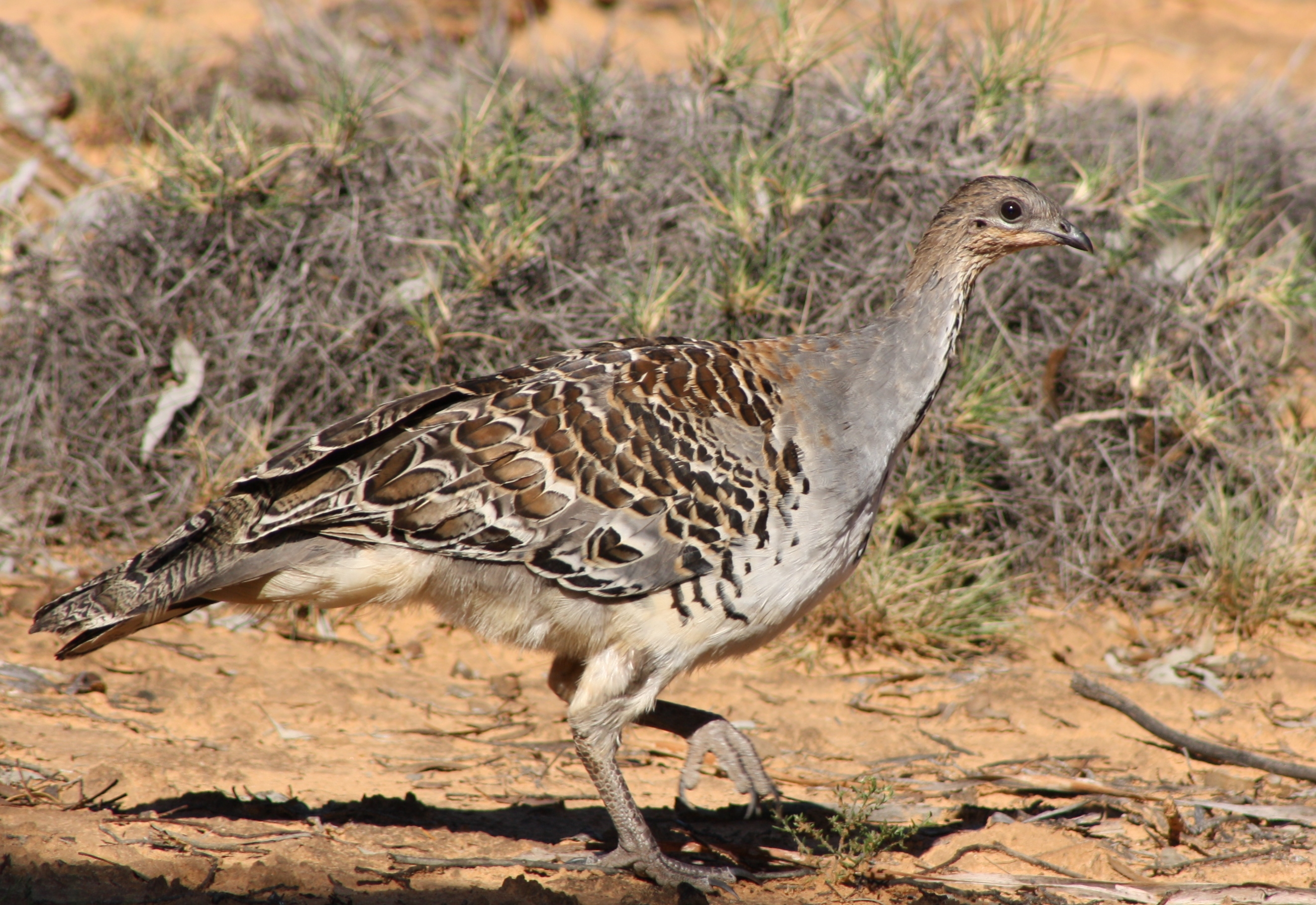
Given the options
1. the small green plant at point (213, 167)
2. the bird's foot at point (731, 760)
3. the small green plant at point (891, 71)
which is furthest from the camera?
the small green plant at point (891, 71)

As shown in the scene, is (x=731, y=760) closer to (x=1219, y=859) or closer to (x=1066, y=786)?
(x=1066, y=786)

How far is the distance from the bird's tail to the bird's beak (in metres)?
2.83

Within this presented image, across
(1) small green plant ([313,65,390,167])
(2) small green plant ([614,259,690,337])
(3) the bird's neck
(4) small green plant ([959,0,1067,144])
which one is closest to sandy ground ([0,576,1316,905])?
(3) the bird's neck

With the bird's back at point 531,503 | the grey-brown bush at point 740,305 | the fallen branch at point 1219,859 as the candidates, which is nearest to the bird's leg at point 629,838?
the bird's back at point 531,503

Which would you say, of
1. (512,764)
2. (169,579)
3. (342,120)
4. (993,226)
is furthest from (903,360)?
(342,120)

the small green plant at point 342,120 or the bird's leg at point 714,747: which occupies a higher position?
the small green plant at point 342,120

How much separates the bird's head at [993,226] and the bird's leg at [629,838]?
214 cm

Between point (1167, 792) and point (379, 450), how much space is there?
334 cm

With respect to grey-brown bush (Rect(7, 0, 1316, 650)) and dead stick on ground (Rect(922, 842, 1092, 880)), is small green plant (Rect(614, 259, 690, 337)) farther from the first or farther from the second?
dead stick on ground (Rect(922, 842, 1092, 880))

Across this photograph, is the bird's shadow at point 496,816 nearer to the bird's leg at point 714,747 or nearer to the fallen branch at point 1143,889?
the bird's leg at point 714,747

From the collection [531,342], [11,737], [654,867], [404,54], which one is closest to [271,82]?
[404,54]

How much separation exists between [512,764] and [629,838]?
1.27 m

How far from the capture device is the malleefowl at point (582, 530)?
148 inches

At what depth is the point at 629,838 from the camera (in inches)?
151
